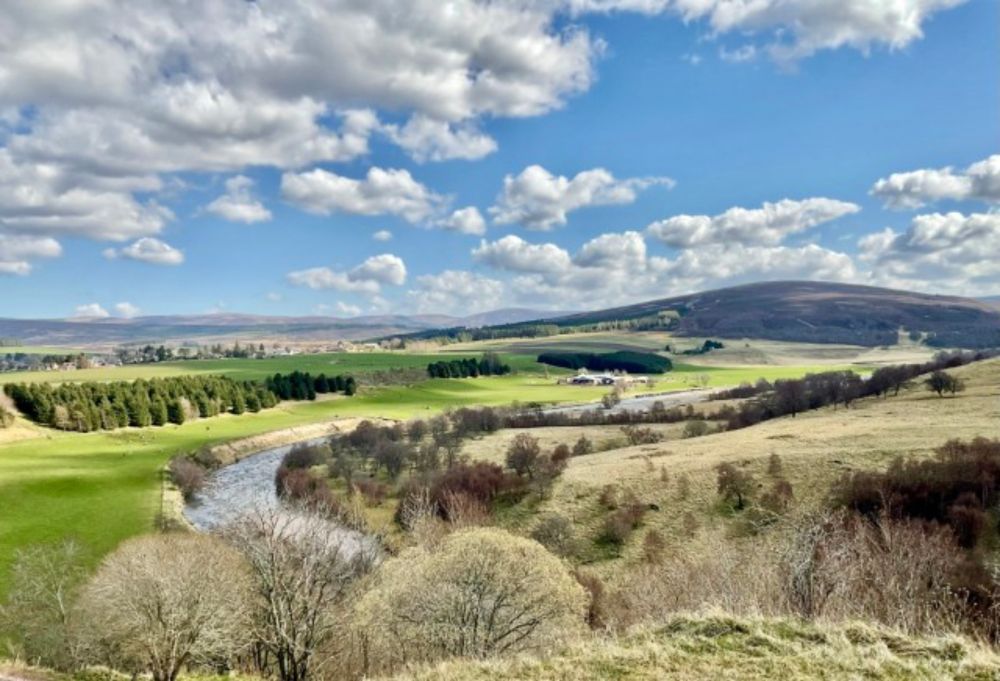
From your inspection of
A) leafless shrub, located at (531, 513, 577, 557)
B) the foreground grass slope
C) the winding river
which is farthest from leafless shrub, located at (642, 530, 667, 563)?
the foreground grass slope

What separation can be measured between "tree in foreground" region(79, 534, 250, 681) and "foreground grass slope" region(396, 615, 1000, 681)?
829 inches

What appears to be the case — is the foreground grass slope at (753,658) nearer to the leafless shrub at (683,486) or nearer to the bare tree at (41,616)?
the bare tree at (41,616)

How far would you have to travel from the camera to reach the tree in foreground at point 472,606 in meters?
30.2

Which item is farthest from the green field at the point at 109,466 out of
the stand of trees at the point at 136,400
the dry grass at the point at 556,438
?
the dry grass at the point at 556,438

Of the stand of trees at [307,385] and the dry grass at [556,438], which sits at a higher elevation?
the stand of trees at [307,385]

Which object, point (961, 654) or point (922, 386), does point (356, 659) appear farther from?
point (922, 386)

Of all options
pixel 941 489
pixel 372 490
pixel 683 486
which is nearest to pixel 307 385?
pixel 372 490

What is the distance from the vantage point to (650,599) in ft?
114

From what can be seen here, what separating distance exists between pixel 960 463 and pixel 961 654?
48.2m

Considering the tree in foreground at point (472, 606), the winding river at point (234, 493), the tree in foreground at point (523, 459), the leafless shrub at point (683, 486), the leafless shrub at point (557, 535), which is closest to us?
the tree in foreground at point (472, 606)

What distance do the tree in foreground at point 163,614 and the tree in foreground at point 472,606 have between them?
7.81 m

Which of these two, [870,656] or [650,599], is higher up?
[870,656]

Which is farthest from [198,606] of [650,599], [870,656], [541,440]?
[541,440]

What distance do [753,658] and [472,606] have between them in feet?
57.3
